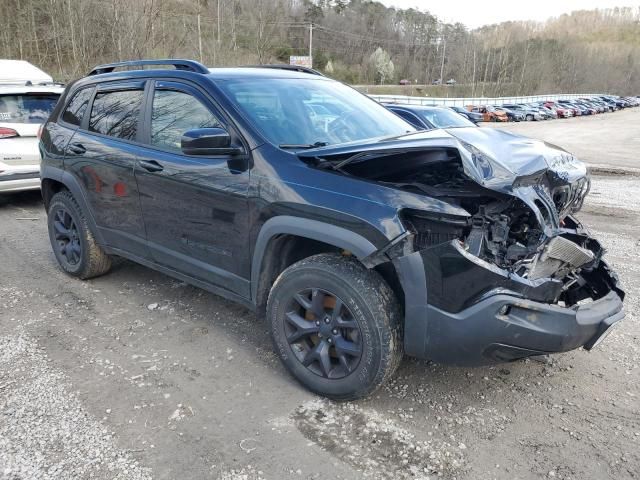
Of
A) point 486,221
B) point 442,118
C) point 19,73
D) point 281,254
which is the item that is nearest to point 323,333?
point 281,254

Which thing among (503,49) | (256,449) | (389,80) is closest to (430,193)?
(256,449)

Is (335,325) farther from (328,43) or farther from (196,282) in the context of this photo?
(328,43)

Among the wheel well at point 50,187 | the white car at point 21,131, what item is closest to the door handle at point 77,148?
the wheel well at point 50,187

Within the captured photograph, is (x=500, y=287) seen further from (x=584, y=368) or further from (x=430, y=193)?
(x=584, y=368)

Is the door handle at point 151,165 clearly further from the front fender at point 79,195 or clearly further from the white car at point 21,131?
the white car at point 21,131

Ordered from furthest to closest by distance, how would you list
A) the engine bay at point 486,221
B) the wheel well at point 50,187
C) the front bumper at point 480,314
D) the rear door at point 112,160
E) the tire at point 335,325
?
the wheel well at point 50,187
the rear door at point 112,160
the tire at point 335,325
the engine bay at point 486,221
the front bumper at point 480,314

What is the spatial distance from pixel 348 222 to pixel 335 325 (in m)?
0.59

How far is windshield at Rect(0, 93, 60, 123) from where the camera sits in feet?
22.9

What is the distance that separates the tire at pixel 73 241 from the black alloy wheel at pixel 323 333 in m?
2.43

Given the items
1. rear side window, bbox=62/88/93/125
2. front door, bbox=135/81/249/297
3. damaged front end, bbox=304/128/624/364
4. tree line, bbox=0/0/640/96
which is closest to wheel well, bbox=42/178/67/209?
rear side window, bbox=62/88/93/125

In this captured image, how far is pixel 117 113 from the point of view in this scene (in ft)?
13.3

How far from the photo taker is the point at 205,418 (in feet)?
9.05

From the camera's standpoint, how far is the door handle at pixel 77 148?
14.0 feet

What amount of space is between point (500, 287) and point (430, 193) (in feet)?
1.91
